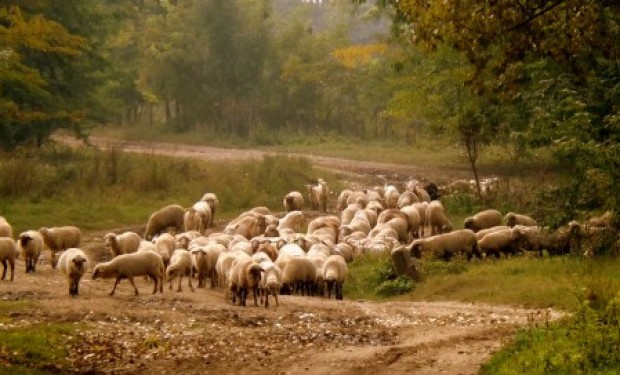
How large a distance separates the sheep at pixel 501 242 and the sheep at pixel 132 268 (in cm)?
669

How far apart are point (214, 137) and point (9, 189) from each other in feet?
89.4

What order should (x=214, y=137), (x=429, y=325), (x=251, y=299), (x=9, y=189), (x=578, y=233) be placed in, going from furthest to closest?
(x=214, y=137) < (x=9, y=189) < (x=578, y=233) < (x=251, y=299) < (x=429, y=325)

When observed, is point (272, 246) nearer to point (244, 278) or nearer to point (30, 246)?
point (244, 278)

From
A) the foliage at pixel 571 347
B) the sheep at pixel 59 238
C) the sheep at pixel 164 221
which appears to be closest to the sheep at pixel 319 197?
the sheep at pixel 164 221

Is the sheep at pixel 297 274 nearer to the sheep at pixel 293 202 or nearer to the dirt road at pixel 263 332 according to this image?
the dirt road at pixel 263 332

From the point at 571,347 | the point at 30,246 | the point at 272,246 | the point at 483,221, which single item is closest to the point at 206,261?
the point at 272,246

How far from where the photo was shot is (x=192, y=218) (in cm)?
2181

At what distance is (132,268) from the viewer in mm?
14438

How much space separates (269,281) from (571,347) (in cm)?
599

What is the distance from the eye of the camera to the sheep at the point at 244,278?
546 inches

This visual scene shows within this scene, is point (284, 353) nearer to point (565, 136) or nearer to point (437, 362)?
point (437, 362)

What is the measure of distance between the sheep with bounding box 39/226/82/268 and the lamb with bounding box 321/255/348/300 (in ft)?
19.9

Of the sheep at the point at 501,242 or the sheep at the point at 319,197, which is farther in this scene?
the sheep at the point at 319,197

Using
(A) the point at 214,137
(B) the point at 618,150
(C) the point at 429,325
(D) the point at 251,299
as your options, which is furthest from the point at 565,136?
(A) the point at 214,137
